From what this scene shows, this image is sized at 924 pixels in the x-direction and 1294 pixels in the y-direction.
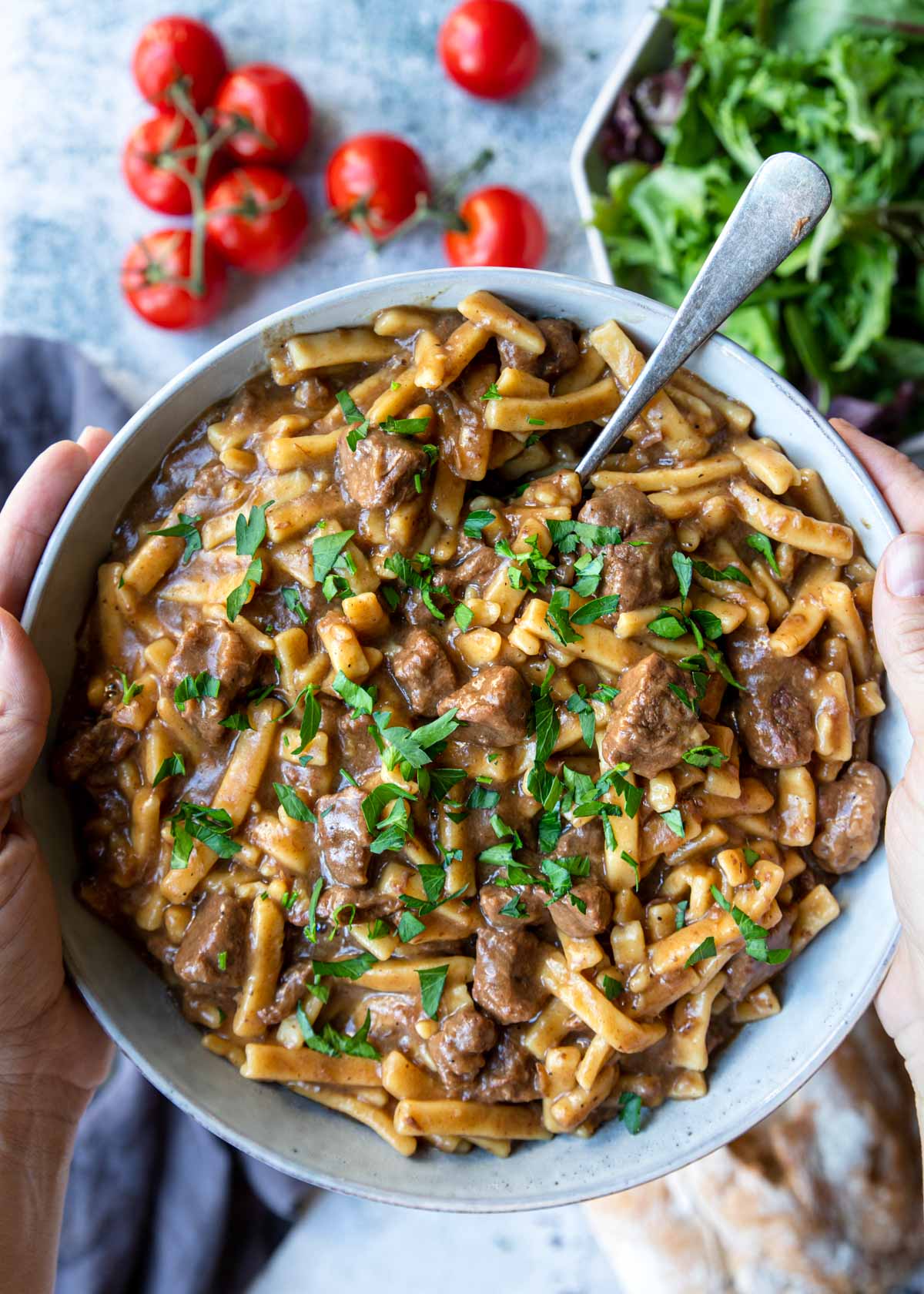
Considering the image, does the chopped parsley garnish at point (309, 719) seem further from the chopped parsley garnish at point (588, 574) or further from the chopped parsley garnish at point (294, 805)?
the chopped parsley garnish at point (588, 574)

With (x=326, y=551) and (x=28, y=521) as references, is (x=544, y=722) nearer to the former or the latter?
(x=326, y=551)

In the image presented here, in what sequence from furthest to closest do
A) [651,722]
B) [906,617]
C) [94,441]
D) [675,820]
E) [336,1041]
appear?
1. [94,441]
2. [336,1041]
3. [675,820]
4. [906,617]
5. [651,722]

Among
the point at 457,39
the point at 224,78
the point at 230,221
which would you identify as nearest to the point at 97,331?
the point at 230,221

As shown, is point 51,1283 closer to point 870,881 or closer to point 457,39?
point 870,881

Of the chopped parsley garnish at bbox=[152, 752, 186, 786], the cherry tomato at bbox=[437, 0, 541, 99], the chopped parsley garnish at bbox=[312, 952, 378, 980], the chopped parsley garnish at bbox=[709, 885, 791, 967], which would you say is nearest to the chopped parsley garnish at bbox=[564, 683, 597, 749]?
the chopped parsley garnish at bbox=[709, 885, 791, 967]

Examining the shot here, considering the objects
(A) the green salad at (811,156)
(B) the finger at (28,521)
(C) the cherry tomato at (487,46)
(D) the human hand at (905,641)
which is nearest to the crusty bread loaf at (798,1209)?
(D) the human hand at (905,641)

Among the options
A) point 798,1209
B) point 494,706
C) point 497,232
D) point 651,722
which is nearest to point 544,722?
point 494,706
